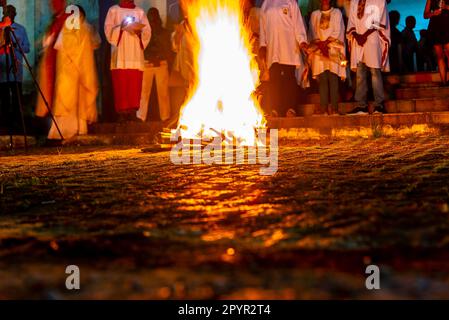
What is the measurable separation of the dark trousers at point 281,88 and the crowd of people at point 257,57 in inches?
0.7

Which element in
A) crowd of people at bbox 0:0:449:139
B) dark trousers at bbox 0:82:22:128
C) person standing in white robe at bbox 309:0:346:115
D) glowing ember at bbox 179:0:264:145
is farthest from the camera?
dark trousers at bbox 0:82:22:128

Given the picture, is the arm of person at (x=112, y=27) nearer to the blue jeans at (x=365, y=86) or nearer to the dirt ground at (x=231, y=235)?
the blue jeans at (x=365, y=86)

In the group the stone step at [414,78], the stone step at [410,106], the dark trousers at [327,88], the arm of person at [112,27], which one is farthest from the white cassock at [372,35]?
the arm of person at [112,27]

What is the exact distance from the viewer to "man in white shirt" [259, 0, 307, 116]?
9461 millimetres

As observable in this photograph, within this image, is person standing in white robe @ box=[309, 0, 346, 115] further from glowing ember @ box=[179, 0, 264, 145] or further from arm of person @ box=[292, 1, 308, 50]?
glowing ember @ box=[179, 0, 264, 145]

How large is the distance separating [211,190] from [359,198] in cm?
105

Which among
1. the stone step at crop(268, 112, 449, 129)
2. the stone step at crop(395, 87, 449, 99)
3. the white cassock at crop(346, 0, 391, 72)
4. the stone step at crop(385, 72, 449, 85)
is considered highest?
the white cassock at crop(346, 0, 391, 72)

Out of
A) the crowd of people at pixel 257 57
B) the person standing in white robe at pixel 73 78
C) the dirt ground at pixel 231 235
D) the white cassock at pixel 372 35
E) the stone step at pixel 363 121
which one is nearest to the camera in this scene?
the dirt ground at pixel 231 235

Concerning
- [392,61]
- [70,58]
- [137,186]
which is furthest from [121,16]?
[137,186]

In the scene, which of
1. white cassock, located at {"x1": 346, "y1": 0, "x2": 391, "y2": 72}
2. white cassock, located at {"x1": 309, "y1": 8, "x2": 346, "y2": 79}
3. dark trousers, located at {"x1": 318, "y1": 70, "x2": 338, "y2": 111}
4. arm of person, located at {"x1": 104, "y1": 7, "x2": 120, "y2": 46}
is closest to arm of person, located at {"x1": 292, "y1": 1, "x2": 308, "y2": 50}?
white cassock, located at {"x1": 309, "y1": 8, "x2": 346, "y2": 79}

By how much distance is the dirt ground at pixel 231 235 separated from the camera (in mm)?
1620

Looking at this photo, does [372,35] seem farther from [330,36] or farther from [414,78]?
[414,78]

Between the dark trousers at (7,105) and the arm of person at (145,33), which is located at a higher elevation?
the arm of person at (145,33)

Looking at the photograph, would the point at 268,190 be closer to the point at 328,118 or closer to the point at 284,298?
the point at 284,298
